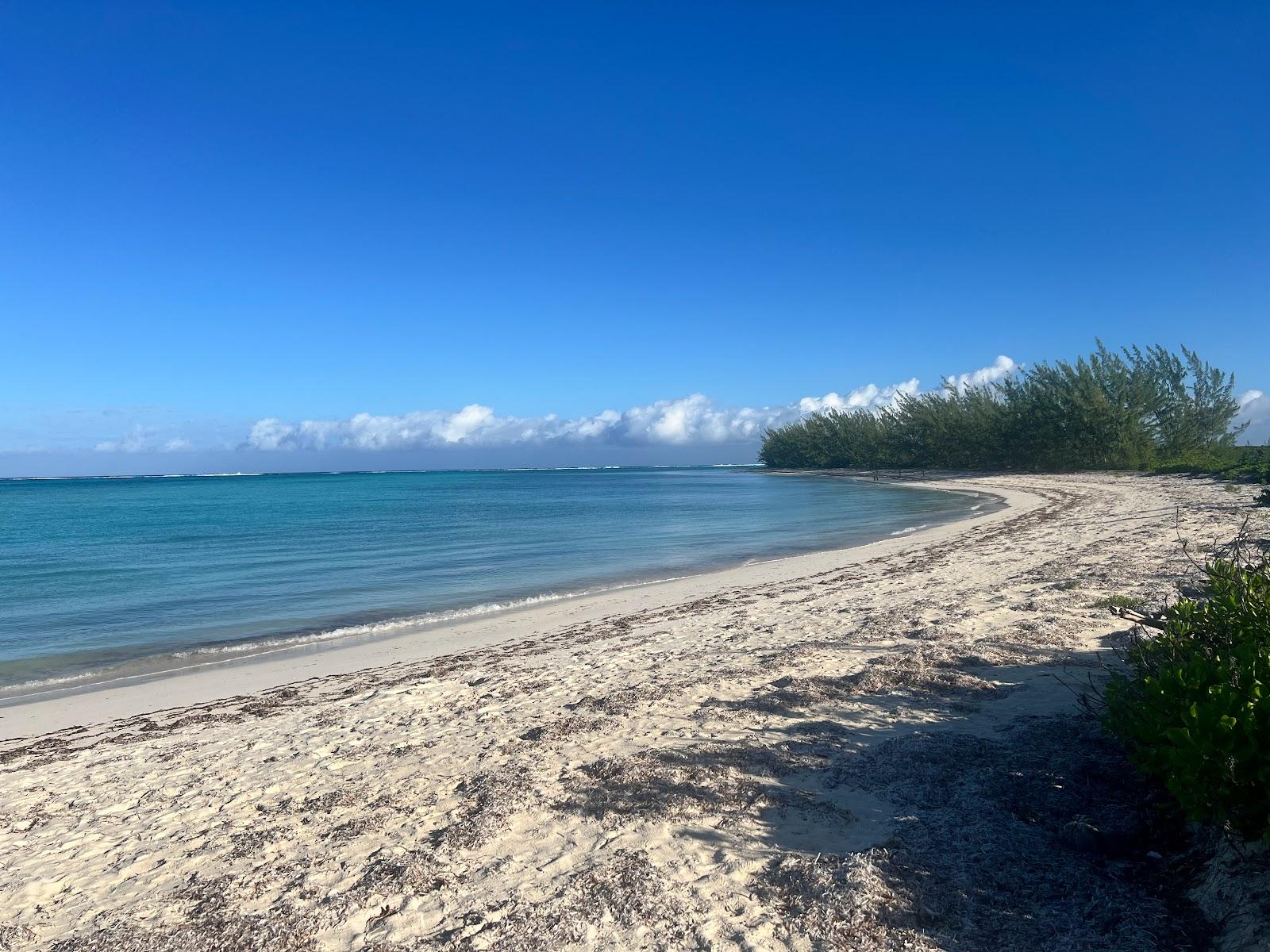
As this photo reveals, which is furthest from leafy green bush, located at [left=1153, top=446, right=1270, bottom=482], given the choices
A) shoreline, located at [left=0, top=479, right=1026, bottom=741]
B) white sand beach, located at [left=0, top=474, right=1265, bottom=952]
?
white sand beach, located at [left=0, top=474, right=1265, bottom=952]

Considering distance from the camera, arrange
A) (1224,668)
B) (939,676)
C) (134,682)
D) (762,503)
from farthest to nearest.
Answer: (762,503)
(134,682)
(939,676)
(1224,668)

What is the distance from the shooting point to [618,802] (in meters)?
4.70

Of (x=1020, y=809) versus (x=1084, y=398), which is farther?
(x=1084, y=398)

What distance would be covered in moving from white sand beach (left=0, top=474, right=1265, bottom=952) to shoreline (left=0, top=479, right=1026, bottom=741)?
102mm

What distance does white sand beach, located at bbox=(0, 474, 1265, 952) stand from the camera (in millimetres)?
3443

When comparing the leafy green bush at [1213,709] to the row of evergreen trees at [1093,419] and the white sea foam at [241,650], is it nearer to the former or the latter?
the white sea foam at [241,650]

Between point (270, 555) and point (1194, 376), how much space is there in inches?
2164

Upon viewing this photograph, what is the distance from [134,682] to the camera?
991 cm

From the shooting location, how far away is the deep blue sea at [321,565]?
12.2 metres

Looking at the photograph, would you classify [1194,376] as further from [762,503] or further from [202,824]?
[202,824]

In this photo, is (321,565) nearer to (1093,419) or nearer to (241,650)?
(241,650)

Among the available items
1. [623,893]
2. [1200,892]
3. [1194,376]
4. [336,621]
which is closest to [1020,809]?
[1200,892]

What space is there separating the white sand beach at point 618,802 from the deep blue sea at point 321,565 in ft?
A: 9.53

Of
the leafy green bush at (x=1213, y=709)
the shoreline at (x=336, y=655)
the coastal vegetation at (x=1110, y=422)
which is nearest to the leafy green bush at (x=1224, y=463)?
the coastal vegetation at (x=1110, y=422)
